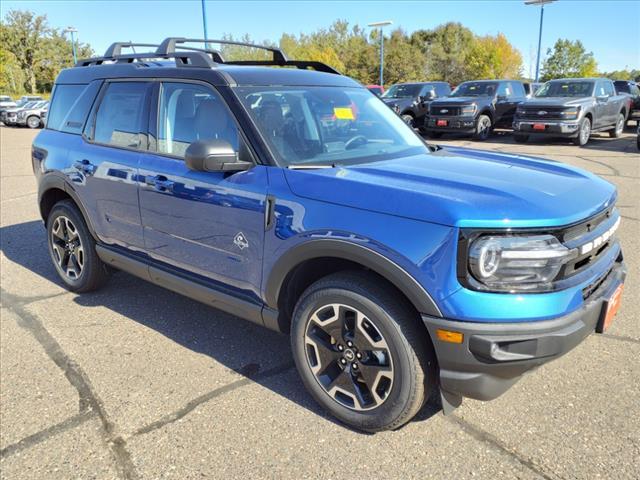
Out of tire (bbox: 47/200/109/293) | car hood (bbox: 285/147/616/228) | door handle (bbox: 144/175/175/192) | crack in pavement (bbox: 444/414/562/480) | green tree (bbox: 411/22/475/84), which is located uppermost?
green tree (bbox: 411/22/475/84)

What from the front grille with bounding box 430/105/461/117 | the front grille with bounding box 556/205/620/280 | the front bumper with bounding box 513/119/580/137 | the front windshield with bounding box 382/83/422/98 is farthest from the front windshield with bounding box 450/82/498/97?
the front grille with bounding box 556/205/620/280

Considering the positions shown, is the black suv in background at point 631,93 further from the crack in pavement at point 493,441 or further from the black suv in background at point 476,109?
the crack in pavement at point 493,441

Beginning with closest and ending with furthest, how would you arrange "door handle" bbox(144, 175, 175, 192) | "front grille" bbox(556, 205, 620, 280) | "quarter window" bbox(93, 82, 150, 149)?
"front grille" bbox(556, 205, 620, 280) < "door handle" bbox(144, 175, 175, 192) < "quarter window" bbox(93, 82, 150, 149)

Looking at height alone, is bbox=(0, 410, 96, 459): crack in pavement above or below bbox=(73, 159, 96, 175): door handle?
below

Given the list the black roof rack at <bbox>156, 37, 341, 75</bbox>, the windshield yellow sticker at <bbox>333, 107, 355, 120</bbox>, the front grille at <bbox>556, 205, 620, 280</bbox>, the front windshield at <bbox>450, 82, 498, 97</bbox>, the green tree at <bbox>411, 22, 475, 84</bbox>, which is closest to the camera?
the front grille at <bbox>556, 205, 620, 280</bbox>

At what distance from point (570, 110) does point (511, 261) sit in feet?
43.9

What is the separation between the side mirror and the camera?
9.18 feet

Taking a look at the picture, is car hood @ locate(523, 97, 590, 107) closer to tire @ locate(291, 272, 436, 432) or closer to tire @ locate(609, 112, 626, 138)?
tire @ locate(609, 112, 626, 138)

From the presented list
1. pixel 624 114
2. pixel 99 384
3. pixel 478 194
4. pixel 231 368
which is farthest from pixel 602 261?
pixel 624 114

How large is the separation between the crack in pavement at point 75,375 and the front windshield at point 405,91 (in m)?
15.7

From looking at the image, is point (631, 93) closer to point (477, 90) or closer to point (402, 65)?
point (477, 90)

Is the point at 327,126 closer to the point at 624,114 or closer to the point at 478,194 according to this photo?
the point at 478,194

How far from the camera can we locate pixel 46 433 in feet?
8.99

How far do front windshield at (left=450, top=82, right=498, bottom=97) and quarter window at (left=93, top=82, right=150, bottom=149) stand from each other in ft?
49.2
